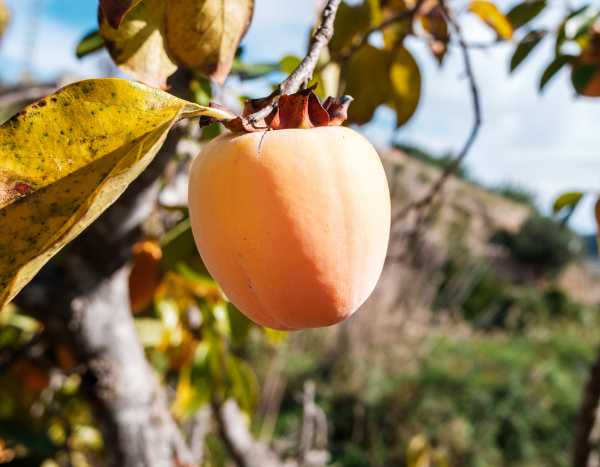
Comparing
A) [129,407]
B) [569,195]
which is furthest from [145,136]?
[569,195]

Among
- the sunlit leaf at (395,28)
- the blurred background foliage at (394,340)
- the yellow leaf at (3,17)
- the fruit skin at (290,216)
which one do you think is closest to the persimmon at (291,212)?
the fruit skin at (290,216)

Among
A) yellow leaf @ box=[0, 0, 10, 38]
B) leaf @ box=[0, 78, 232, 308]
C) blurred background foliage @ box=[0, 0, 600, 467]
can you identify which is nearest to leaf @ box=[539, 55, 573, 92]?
blurred background foliage @ box=[0, 0, 600, 467]

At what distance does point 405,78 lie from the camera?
0.62m

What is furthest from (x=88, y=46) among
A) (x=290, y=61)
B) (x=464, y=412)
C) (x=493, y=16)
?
(x=464, y=412)

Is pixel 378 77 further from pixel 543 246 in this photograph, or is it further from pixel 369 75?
pixel 543 246

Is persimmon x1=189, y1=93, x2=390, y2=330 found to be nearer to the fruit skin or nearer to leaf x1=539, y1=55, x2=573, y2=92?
the fruit skin

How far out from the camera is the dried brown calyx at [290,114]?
0.29 m

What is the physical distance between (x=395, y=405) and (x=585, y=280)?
641 cm

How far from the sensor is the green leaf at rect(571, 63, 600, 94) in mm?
658

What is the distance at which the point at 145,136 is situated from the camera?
26cm

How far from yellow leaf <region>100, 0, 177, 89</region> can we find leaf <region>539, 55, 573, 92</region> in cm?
51

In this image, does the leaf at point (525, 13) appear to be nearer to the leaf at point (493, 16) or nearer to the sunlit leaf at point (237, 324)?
the leaf at point (493, 16)

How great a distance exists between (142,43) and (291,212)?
0.15 meters

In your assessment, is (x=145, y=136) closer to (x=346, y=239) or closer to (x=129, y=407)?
(x=346, y=239)
